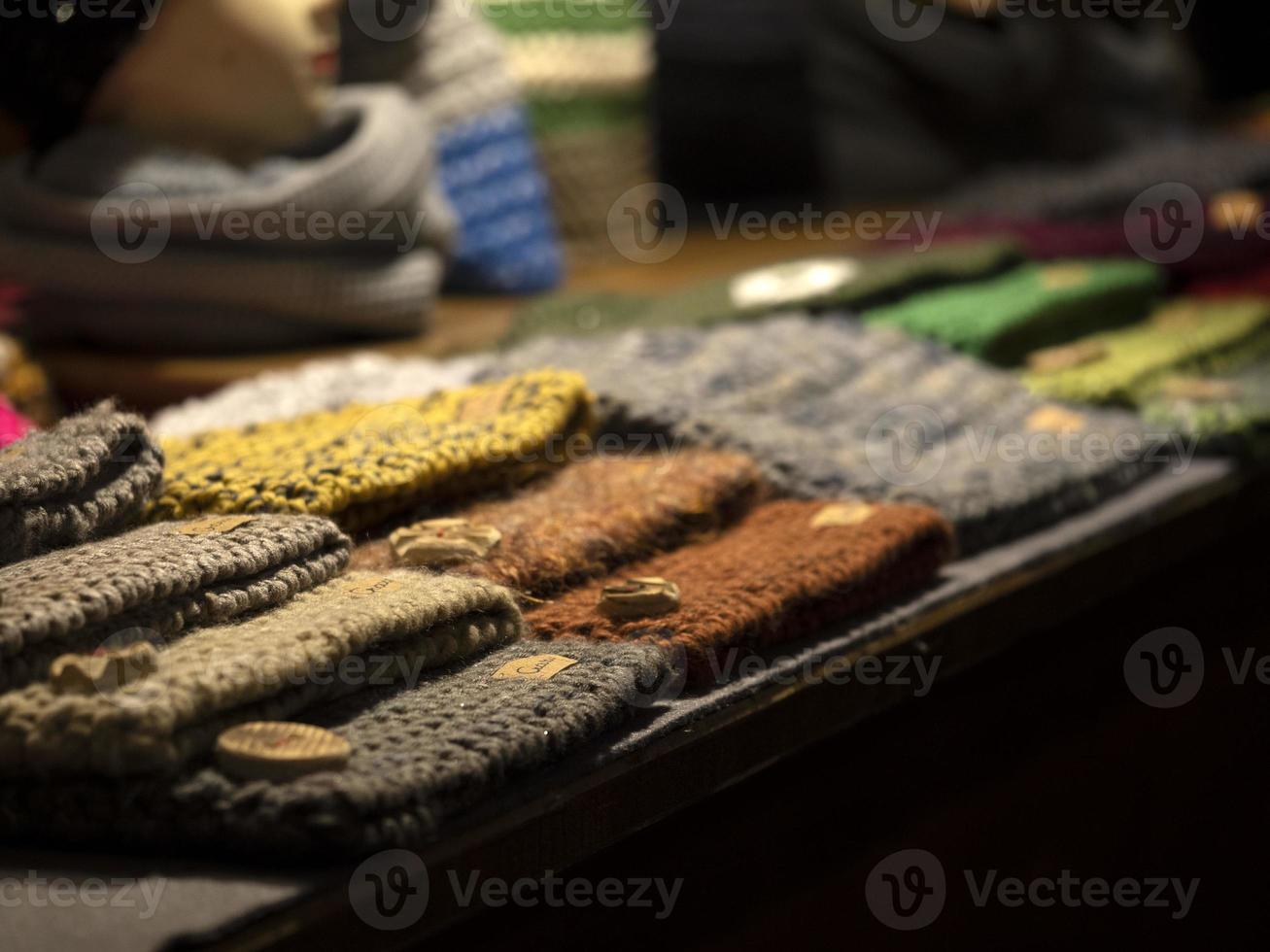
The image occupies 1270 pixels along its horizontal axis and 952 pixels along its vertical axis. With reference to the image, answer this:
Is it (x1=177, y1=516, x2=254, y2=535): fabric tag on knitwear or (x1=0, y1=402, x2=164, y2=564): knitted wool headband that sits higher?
(x1=0, y1=402, x2=164, y2=564): knitted wool headband

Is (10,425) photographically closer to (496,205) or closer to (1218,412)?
(496,205)

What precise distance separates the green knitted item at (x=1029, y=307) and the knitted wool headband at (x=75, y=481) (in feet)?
2.52

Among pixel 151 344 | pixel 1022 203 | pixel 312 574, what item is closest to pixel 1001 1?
pixel 1022 203

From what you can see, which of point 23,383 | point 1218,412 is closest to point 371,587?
point 23,383

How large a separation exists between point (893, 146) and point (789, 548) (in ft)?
5.22

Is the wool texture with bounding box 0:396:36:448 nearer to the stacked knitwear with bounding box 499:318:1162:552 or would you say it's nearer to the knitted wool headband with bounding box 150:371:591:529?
the knitted wool headband with bounding box 150:371:591:529

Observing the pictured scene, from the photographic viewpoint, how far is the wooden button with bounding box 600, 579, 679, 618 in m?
0.84

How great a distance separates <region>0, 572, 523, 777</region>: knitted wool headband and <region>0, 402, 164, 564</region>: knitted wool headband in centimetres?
11

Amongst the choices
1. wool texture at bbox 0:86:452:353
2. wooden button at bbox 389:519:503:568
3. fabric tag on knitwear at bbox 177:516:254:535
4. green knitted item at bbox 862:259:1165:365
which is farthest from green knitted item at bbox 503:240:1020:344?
fabric tag on knitwear at bbox 177:516:254:535

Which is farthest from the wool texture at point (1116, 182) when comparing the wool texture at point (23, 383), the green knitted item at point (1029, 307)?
the wool texture at point (23, 383)

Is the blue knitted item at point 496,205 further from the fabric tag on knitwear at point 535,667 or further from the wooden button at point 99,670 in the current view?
the wooden button at point 99,670

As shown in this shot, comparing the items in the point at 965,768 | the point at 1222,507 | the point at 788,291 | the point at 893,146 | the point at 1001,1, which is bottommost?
the point at 965,768

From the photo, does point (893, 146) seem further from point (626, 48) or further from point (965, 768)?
point (965, 768)

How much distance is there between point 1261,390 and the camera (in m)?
1.40
